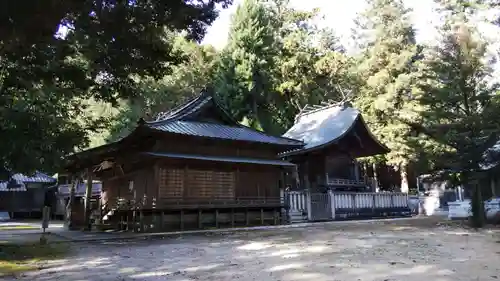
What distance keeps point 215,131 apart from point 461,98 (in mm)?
10713

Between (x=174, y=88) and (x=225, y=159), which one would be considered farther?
(x=174, y=88)

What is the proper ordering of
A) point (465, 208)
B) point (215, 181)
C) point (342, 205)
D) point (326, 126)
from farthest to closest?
point (326, 126) < point (342, 205) < point (465, 208) < point (215, 181)

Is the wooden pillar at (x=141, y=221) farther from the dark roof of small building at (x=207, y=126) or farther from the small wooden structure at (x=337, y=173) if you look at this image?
the small wooden structure at (x=337, y=173)

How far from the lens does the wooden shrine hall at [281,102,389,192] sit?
78.2ft

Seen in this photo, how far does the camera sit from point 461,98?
17.0 m

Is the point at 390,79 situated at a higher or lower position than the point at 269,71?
lower

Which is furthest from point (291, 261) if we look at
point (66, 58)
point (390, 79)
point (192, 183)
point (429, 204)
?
point (390, 79)

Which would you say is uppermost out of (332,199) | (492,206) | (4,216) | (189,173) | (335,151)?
(335,151)

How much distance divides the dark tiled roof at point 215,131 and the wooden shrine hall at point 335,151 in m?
3.95

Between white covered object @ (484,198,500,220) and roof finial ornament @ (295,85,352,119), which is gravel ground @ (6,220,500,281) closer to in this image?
white covered object @ (484,198,500,220)

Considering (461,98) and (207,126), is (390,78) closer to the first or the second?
(461,98)

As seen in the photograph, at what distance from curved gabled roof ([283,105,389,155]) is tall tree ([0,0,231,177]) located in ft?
49.6

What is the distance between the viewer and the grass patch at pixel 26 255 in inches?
310

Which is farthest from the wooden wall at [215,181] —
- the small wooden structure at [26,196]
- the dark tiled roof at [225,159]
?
the small wooden structure at [26,196]
